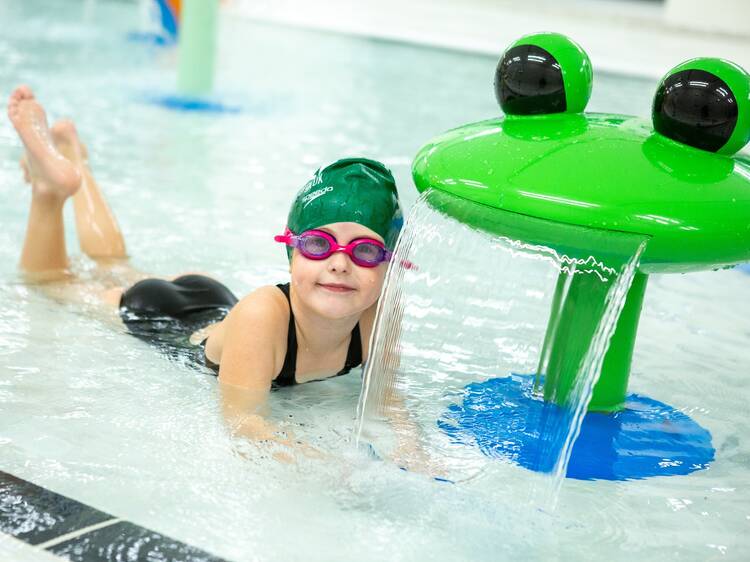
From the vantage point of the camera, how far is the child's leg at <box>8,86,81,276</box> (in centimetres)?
356

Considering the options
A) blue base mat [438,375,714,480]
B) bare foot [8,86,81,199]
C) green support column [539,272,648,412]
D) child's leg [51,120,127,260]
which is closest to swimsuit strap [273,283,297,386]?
blue base mat [438,375,714,480]

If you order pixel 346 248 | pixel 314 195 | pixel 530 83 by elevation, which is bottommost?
pixel 346 248

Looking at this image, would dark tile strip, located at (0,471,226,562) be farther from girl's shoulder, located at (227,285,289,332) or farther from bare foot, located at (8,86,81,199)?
bare foot, located at (8,86,81,199)

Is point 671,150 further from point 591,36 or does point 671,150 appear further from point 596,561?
point 591,36

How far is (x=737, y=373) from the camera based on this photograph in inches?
144

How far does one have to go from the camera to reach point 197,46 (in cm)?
803

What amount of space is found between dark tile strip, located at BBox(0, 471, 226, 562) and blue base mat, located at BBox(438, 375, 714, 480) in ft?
3.12

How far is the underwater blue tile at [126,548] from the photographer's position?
1970 mm

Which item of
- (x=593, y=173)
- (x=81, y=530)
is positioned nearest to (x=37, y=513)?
(x=81, y=530)

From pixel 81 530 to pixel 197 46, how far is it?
21.2ft

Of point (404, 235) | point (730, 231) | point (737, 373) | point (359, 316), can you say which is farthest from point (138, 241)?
point (730, 231)

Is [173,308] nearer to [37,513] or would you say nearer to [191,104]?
[37,513]

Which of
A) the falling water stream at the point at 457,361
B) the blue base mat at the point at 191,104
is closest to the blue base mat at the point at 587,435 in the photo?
the falling water stream at the point at 457,361

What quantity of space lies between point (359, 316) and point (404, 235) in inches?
15.8
